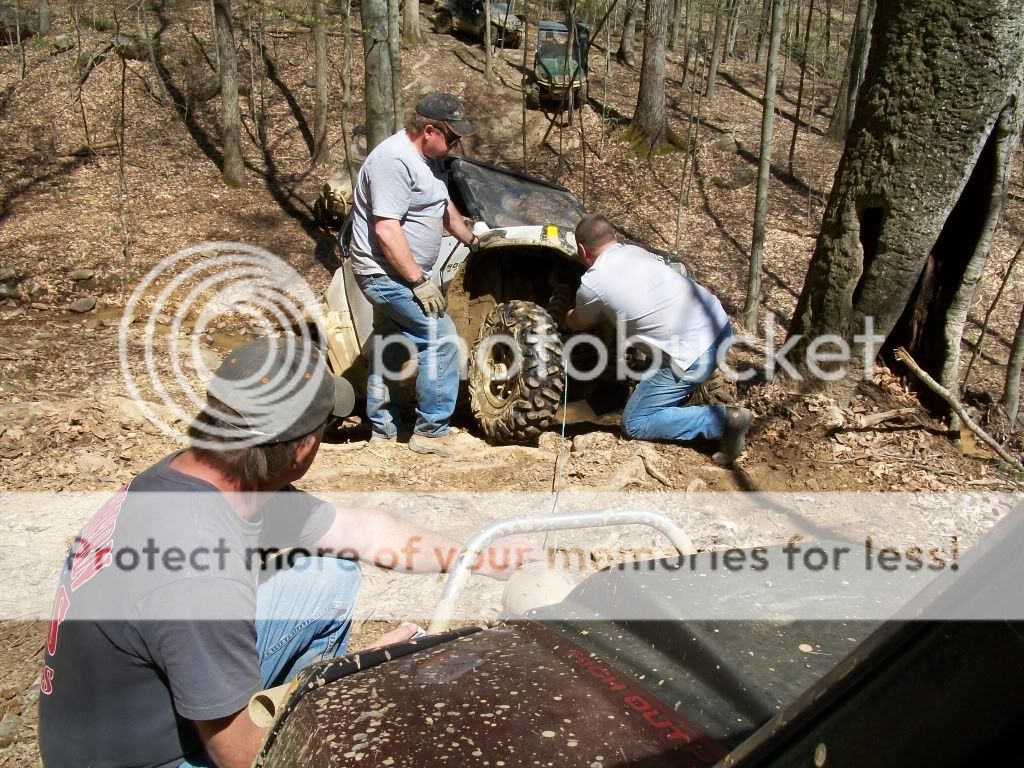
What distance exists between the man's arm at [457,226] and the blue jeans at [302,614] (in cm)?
327

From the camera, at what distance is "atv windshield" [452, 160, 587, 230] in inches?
228

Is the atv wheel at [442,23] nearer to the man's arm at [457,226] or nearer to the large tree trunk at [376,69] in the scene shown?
the large tree trunk at [376,69]

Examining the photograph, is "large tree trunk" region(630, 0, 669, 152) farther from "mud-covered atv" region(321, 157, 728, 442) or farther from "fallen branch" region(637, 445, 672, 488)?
"fallen branch" region(637, 445, 672, 488)

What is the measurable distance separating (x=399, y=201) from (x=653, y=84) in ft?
31.5

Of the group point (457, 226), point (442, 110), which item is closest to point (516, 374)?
point (457, 226)

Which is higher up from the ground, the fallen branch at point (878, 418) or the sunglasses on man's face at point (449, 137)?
the sunglasses on man's face at point (449, 137)

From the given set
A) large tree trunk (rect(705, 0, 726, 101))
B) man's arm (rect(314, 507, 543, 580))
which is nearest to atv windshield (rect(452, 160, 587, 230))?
man's arm (rect(314, 507, 543, 580))

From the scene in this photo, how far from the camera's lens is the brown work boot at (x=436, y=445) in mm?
5312

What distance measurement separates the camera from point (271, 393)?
1.99 m

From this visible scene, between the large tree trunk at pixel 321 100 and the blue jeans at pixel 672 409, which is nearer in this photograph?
the blue jeans at pixel 672 409

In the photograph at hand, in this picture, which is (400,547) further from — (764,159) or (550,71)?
(550,71)

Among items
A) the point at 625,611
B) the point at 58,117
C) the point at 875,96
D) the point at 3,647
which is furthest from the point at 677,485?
the point at 58,117

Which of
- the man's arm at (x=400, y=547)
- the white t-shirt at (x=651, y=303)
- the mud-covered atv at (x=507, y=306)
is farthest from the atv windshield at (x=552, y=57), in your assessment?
the man's arm at (x=400, y=547)

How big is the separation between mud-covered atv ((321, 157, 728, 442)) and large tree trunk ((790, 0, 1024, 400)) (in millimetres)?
1112
